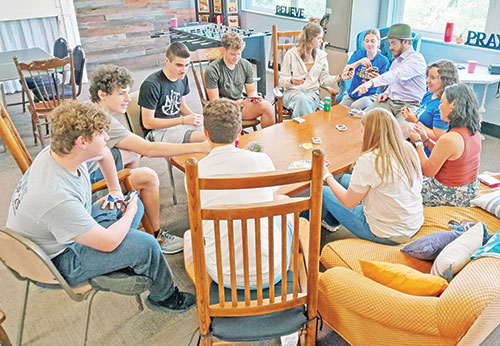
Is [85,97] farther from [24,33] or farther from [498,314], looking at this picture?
[498,314]

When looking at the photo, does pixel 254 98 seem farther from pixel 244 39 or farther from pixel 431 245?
pixel 431 245

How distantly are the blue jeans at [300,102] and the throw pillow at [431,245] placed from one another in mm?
1982

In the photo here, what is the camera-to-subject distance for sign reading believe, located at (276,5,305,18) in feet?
20.4

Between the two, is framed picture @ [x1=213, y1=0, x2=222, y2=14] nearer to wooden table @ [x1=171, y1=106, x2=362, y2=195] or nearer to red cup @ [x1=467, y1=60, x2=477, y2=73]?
red cup @ [x1=467, y1=60, x2=477, y2=73]

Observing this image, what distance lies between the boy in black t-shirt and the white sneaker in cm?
74

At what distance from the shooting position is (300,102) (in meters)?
3.71

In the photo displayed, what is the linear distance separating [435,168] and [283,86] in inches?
74.9

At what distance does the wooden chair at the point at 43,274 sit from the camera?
5.05 ft

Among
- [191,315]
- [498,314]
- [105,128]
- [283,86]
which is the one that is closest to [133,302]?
[191,315]

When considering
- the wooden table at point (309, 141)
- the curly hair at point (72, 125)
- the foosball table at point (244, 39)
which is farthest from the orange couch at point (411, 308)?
the foosball table at point (244, 39)

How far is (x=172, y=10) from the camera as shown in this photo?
7.13m

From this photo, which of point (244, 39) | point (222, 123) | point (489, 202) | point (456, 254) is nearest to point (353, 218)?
point (456, 254)

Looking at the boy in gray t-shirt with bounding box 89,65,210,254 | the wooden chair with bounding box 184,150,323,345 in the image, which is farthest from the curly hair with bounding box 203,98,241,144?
the boy in gray t-shirt with bounding box 89,65,210,254

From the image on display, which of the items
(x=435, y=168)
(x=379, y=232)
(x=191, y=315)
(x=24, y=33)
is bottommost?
(x=191, y=315)
